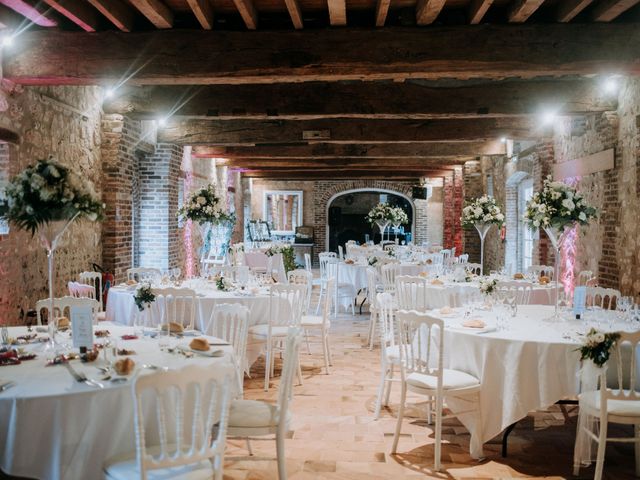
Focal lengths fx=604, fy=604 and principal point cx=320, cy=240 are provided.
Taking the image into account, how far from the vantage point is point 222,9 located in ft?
16.9

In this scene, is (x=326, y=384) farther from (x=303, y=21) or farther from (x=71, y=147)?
(x=71, y=147)

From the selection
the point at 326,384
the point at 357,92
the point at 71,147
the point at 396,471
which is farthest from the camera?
the point at 357,92

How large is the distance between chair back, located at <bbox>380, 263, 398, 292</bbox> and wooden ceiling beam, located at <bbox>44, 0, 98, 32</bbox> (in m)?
5.04

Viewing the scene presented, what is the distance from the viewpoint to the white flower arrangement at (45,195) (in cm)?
350

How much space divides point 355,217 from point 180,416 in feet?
66.0

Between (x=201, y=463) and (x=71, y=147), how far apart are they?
5325 millimetres

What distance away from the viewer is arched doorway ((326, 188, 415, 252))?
2231 cm

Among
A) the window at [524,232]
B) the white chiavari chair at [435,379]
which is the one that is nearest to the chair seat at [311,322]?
the white chiavari chair at [435,379]

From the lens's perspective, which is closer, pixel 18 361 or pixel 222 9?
pixel 18 361

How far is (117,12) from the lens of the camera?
497 cm

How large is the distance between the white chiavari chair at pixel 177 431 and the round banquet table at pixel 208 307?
300cm

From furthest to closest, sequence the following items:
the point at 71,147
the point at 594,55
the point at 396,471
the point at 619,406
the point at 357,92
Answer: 1. the point at 357,92
2. the point at 71,147
3. the point at 594,55
4. the point at 396,471
5. the point at 619,406

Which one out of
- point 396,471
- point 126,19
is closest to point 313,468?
point 396,471

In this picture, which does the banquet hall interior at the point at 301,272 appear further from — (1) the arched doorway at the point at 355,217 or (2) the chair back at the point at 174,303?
(1) the arched doorway at the point at 355,217
